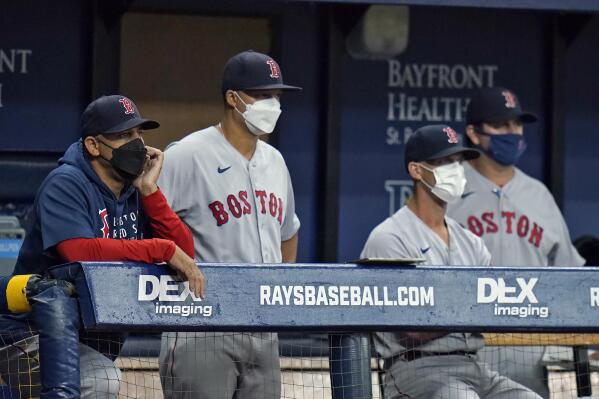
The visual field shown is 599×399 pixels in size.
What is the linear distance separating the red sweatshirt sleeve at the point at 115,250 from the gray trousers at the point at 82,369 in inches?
11.6

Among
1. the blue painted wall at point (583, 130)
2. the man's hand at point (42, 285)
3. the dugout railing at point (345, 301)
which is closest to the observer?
the man's hand at point (42, 285)

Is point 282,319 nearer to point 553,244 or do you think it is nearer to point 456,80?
point 553,244

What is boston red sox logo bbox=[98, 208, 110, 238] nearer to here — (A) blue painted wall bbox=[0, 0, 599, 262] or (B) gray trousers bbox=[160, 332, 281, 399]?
(B) gray trousers bbox=[160, 332, 281, 399]

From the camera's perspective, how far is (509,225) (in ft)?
22.0

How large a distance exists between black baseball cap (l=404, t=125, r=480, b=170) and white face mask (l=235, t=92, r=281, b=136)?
0.74 m

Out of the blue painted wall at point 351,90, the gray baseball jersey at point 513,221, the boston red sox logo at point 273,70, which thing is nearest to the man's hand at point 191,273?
the boston red sox logo at point 273,70

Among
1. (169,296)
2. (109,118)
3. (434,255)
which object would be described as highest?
(109,118)

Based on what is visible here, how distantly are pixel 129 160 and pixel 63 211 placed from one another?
0.35 m

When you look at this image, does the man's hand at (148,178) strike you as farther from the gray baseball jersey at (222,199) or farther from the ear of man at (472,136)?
the ear of man at (472,136)

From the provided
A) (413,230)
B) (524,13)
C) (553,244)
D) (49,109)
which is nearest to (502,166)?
(553,244)

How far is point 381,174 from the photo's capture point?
27.1ft

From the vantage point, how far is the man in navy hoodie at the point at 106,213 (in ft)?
14.4

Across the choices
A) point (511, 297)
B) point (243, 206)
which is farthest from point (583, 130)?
point (511, 297)

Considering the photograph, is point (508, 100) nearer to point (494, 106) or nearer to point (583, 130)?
point (494, 106)
